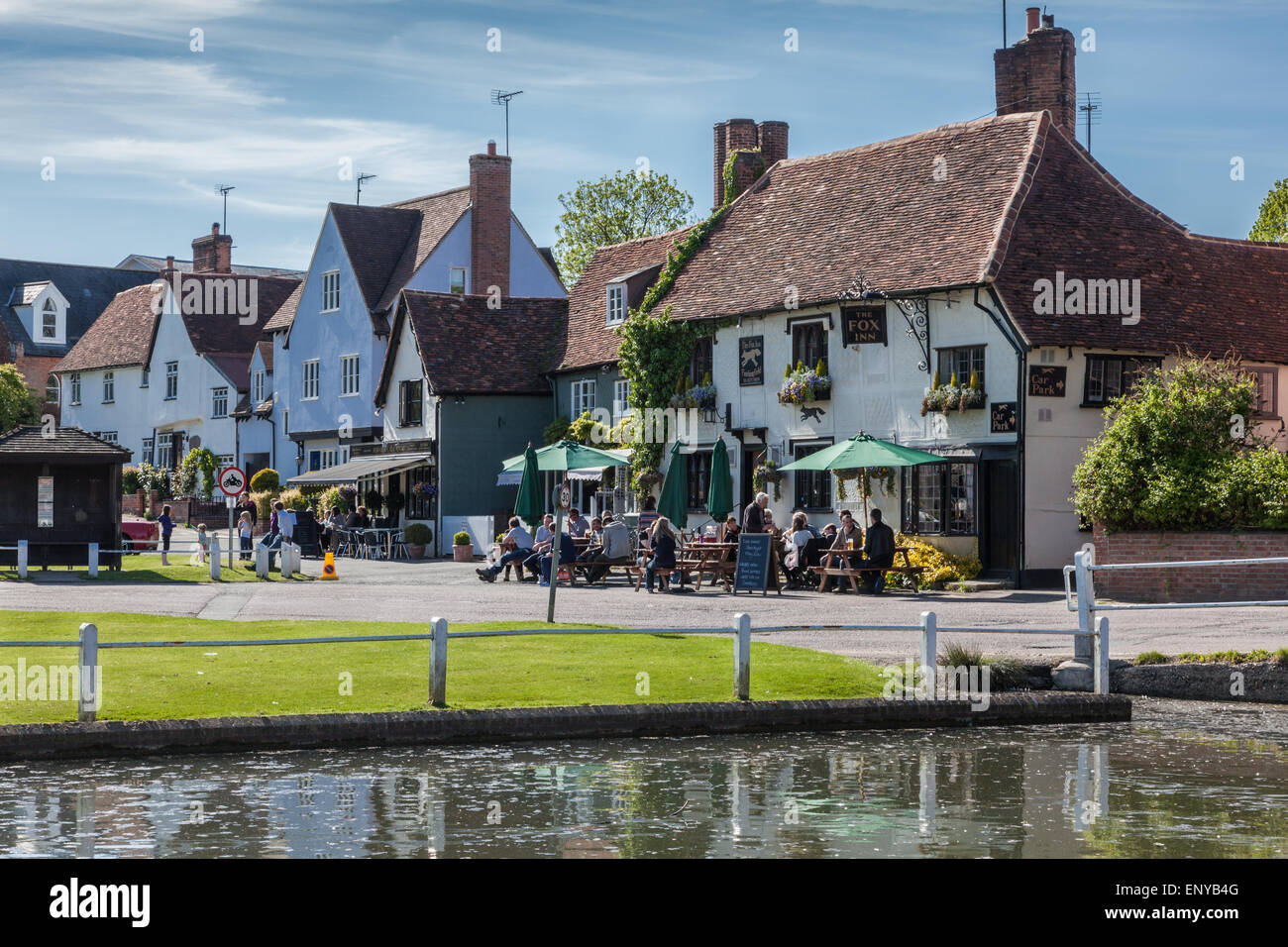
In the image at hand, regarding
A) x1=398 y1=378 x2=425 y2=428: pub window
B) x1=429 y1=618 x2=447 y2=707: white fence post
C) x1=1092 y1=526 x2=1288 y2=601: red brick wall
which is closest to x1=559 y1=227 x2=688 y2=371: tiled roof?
x1=398 y1=378 x2=425 y2=428: pub window

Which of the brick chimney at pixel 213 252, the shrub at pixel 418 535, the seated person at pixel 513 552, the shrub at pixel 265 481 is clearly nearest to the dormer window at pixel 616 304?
the shrub at pixel 418 535

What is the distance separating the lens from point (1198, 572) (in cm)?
2522

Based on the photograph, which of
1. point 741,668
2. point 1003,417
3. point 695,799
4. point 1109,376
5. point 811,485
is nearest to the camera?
point 695,799

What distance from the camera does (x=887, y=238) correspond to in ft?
112

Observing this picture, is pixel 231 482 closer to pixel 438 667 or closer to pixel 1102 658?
pixel 438 667

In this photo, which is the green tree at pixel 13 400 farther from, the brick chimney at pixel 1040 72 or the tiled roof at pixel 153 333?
the brick chimney at pixel 1040 72

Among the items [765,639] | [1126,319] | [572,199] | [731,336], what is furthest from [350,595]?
[572,199]

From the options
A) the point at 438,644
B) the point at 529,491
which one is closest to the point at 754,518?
the point at 529,491

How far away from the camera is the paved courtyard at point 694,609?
1902 cm

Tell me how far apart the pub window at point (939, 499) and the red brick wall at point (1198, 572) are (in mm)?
4772

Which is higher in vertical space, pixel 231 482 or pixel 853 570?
pixel 231 482

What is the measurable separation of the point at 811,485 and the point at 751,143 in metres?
11.6

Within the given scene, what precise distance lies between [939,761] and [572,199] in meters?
57.4
